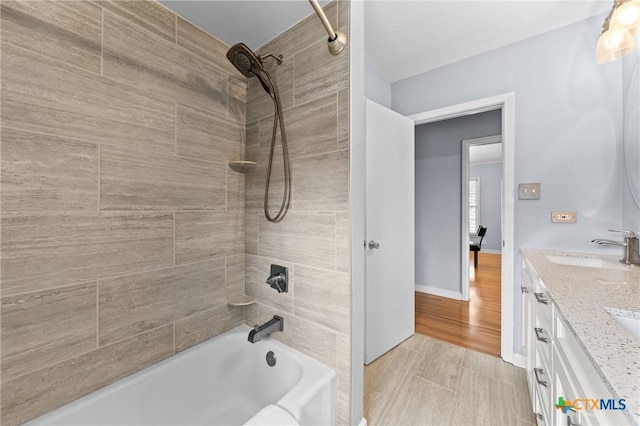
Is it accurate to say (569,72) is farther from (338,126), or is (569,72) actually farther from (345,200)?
(345,200)

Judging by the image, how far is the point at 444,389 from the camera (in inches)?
67.5

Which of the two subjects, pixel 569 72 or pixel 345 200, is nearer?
pixel 345 200

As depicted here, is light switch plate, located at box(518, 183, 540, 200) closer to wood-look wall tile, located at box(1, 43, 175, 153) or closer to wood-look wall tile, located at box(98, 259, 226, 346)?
wood-look wall tile, located at box(98, 259, 226, 346)

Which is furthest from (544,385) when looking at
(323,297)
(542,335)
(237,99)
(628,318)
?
(237,99)

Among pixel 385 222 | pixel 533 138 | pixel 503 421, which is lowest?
pixel 503 421

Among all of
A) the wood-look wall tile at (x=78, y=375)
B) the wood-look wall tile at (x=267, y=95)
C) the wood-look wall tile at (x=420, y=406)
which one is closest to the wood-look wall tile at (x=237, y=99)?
the wood-look wall tile at (x=267, y=95)

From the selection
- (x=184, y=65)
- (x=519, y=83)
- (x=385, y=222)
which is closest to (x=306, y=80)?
(x=184, y=65)

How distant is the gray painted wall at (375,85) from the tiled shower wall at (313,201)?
1005 mm

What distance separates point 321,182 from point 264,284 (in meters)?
0.78

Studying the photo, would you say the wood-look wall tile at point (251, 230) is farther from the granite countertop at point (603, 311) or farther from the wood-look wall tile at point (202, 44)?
the granite countertop at point (603, 311)

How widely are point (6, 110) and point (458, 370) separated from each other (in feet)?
9.35

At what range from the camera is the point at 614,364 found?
55 cm

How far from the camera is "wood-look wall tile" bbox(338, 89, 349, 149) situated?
1.29 m

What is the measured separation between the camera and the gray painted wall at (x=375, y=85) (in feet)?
7.57
